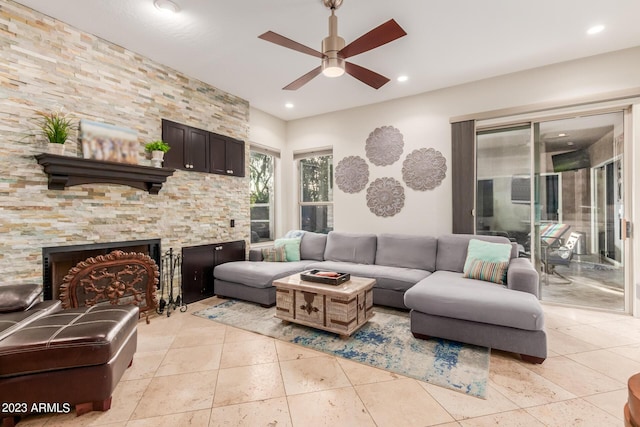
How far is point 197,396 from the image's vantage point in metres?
1.89

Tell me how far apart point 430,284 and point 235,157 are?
3.32 m

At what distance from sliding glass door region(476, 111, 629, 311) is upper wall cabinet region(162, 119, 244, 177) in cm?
365

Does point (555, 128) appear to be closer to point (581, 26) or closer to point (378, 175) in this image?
point (581, 26)

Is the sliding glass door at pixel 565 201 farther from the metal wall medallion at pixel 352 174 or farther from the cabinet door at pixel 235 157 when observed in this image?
the cabinet door at pixel 235 157

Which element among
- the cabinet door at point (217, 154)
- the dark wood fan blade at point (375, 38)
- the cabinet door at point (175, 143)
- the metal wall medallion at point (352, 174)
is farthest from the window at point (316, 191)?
the dark wood fan blade at point (375, 38)

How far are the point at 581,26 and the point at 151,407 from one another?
4737 millimetres

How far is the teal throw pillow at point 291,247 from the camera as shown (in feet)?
14.8

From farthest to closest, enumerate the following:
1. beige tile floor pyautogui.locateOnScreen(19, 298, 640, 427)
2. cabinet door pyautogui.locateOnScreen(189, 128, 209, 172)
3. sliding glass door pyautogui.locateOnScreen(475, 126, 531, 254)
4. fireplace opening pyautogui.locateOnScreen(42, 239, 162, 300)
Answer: cabinet door pyautogui.locateOnScreen(189, 128, 209, 172)
sliding glass door pyautogui.locateOnScreen(475, 126, 531, 254)
fireplace opening pyautogui.locateOnScreen(42, 239, 162, 300)
beige tile floor pyautogui.locateOnScreen(19, 298, 640, 427)

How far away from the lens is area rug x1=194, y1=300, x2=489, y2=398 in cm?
209

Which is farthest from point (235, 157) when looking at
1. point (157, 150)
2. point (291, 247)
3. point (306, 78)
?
point (306, 78)

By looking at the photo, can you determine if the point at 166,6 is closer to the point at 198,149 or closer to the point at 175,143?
the point at 175,143

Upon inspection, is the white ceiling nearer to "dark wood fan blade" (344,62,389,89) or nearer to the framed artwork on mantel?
"dark wood fan blade" (344,62,389,89)

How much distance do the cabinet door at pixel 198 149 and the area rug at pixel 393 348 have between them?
1.91m

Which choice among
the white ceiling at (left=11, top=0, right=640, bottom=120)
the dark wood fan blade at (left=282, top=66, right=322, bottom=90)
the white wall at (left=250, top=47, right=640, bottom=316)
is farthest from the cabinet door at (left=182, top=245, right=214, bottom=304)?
the dark wood fan blade at (left=282, top=66, right=322, bottom=90)
